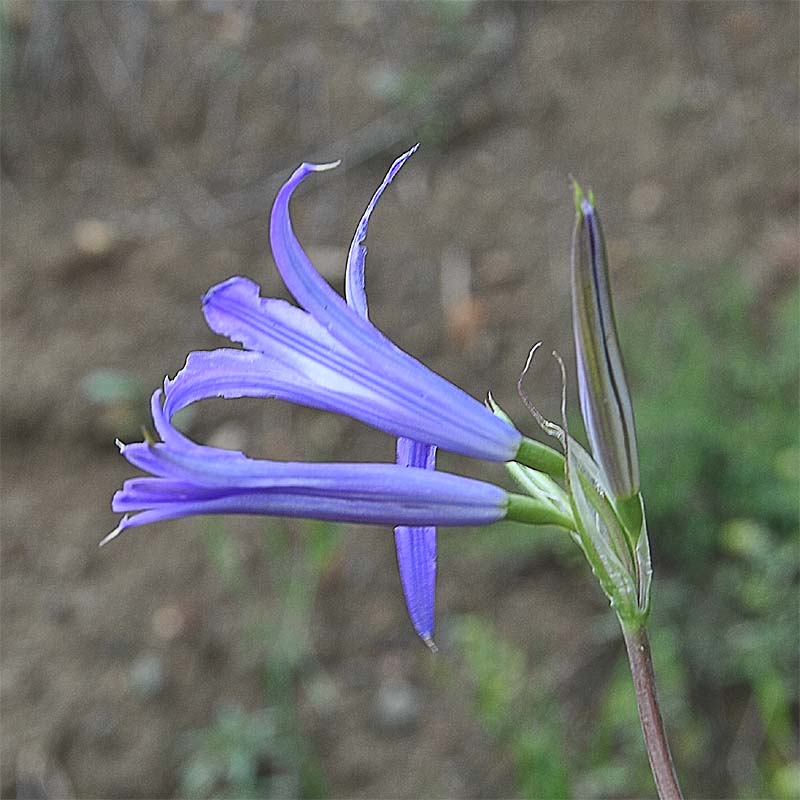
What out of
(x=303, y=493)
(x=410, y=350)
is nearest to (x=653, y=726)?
(x=303, y=493)

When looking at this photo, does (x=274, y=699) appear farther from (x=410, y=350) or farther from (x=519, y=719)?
(x=410, y=350)

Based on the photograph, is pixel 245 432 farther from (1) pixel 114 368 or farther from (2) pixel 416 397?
(2) pixel 416 397

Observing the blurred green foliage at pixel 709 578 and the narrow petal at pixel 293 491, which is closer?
A: the narrow petal at pixel 293 491

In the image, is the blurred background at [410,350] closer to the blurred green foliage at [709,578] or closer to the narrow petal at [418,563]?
the blurred green foliage at [709,578]

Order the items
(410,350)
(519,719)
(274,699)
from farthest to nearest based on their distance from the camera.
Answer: (410,350) → (274,699) → (519,719)

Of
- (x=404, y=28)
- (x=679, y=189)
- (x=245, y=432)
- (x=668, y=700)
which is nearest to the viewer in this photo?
(x=668, y=700)

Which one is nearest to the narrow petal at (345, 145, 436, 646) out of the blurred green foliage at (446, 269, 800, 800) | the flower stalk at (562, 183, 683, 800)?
the flower stalk at (562, 183, 683, 800)

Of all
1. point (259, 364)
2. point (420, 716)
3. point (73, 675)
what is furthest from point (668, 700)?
point (259, 364)

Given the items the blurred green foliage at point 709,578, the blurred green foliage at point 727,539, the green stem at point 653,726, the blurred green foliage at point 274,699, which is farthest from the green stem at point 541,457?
the blurred green foliage at point 274,699
